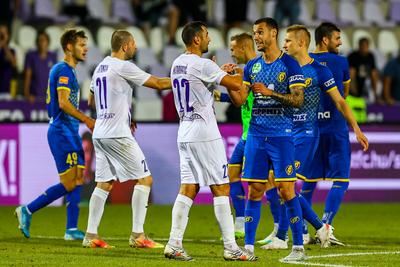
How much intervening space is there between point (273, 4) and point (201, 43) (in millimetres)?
14192

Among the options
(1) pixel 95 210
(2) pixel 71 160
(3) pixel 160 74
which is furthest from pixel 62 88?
(3) pixel 160 74

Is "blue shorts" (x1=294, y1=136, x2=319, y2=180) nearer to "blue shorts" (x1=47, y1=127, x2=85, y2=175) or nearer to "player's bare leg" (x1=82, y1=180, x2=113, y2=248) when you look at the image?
"player's bare leg" (x1=82, y1=180, x2=113, y2=248)

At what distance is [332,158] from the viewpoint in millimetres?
12188

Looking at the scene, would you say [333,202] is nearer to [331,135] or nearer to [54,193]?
[331,135]

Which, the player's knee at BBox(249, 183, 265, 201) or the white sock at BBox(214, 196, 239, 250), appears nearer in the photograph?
the white sock at BBox(214, 196, 239, 250)

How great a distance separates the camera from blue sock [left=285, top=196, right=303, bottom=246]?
9758 millimetres

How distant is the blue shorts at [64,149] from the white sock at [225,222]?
117 inches

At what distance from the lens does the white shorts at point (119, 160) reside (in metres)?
11.3

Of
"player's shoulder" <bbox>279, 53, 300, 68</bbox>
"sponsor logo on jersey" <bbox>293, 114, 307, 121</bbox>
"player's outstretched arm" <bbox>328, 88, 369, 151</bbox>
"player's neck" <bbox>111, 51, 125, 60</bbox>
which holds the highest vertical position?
"player's neck" <bbox>111, 51, 125, 60</bbox>

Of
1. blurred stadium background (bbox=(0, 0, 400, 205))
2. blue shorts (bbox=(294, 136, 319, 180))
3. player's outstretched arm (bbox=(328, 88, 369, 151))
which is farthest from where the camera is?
blurred stadium background (bbox=(0, 0, 400, 205))

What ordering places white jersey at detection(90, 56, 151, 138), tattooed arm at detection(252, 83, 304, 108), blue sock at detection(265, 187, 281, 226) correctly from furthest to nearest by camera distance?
blue sock at detection(265, 187, 281, 226), white jersey at detection(90, 56, 151, 138), tattooed arm at detection(252, 83, 304, 108)

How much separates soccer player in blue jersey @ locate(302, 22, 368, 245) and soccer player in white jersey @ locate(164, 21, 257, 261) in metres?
2.38

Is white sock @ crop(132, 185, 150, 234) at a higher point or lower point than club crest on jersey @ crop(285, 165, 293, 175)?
lower

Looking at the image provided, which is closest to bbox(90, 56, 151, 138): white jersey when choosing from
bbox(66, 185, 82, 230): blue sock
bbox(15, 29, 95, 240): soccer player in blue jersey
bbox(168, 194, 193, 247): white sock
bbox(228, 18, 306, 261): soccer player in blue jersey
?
bbox(15, 29, 95, 240): soccer player in blue jersey
